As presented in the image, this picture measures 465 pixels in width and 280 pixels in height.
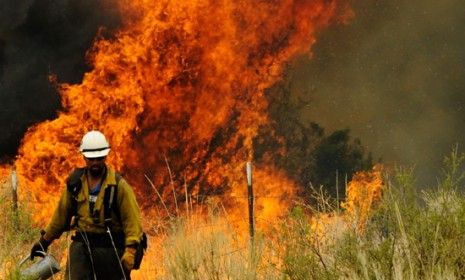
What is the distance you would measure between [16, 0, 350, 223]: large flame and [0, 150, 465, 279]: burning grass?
7.48 m

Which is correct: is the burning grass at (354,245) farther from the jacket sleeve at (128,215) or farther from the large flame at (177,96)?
the large flame at (177,96)

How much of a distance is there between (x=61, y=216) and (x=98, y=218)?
1.18 feet

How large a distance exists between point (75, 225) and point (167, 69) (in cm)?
1148

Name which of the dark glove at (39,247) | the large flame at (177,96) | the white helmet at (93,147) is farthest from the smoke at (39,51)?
the white helmet at (93,147)

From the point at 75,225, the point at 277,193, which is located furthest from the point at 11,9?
the point at 75,225

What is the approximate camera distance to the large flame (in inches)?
603

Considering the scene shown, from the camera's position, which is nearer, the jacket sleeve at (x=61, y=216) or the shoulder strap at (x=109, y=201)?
the shoulder strap at (x=109, y=201)

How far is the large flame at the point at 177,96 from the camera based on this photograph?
1533 centimetres

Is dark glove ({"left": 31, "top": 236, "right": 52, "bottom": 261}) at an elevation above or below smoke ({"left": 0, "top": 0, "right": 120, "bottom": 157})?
below

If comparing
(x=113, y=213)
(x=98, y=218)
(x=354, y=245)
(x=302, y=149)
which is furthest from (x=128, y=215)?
(x=302, y=149)

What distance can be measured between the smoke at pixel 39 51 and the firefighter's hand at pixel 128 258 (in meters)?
12.4

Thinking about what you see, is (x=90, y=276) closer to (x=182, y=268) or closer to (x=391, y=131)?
(x=182, y=268)

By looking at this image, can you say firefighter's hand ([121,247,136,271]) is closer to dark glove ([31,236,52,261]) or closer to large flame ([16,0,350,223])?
dark glove ([31,236,52,261])

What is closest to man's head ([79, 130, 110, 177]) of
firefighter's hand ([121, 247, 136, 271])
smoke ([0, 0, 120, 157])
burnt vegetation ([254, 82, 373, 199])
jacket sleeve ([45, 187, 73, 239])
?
jacket sleeve ([45, 187, 73, 239])
